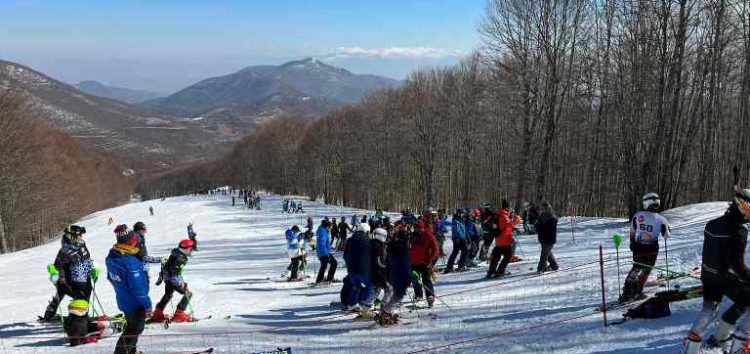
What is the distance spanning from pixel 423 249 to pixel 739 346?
5532 millimetres

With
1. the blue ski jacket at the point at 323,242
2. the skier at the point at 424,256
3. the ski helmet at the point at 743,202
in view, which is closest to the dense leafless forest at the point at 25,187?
the blue ski jacket at the point at 323,242

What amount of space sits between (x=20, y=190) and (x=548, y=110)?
1475 inches

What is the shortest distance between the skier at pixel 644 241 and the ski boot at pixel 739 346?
2798 millimetres

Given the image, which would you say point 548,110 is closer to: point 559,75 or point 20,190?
point 559,75

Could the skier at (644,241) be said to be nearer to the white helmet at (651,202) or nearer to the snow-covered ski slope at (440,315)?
the white helmet at (651,202)

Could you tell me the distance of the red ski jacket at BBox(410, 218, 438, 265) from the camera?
10656 mm

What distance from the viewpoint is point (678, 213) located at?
21.6 m

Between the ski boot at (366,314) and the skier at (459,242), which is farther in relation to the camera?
the skier at (459,242)

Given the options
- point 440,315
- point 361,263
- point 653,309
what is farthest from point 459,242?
point 653,309

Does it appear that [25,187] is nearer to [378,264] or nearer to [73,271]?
[73,271]

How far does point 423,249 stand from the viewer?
10695mm

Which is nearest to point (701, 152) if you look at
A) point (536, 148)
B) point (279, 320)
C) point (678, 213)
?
point (536, 148)

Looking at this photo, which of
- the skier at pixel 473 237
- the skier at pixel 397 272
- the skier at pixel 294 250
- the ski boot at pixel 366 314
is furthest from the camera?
the skier at pixel 294 250

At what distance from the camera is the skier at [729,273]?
583 cm
